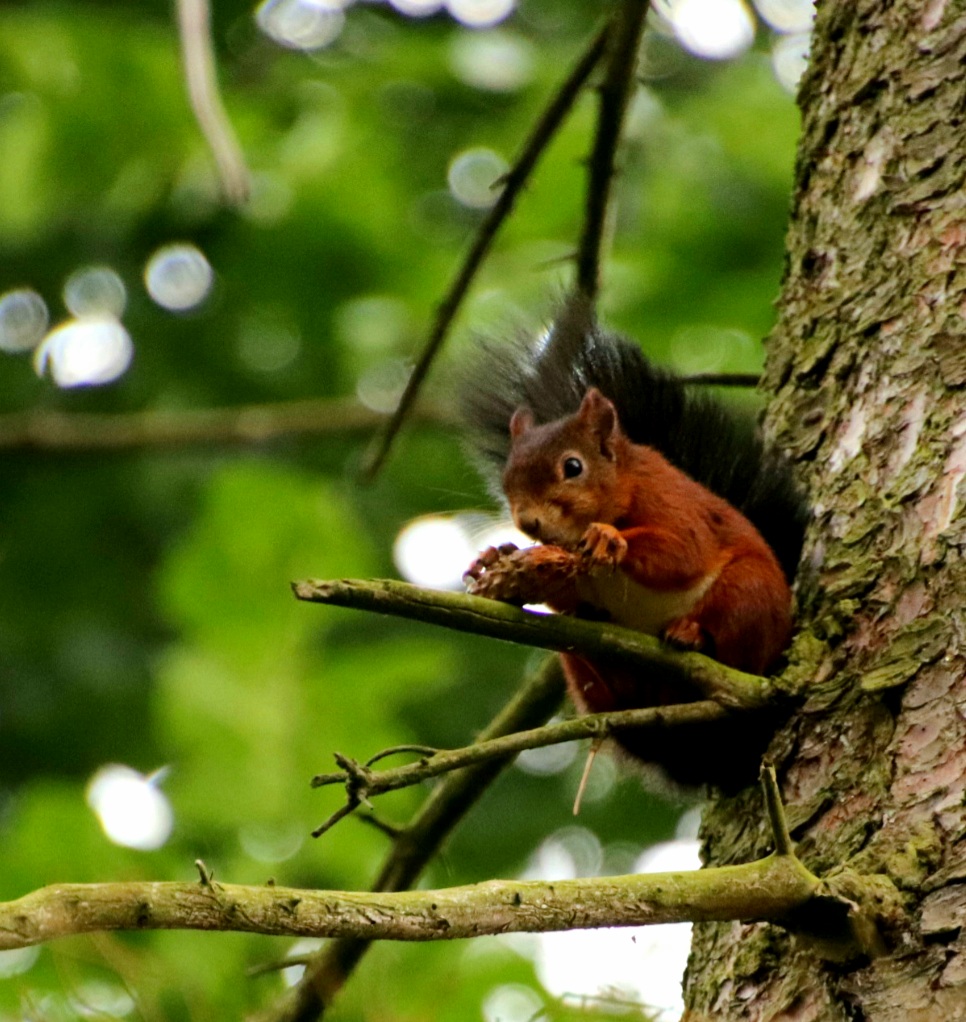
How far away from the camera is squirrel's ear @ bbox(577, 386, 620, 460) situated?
245cm

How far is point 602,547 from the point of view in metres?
2.04

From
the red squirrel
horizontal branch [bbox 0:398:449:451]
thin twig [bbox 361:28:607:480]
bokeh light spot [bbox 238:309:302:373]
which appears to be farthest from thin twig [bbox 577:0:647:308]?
bokeh light spot [bbox 238:309:302:373]

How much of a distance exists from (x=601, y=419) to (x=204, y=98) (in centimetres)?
106

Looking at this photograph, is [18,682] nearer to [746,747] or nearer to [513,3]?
[513,3]

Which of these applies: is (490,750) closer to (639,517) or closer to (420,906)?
(420,906)

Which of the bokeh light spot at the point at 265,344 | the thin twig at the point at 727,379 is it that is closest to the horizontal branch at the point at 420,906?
the thin twig at the point at 727,379

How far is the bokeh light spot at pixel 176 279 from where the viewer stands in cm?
661

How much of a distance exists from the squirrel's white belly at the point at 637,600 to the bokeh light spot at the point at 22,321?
5.21 m

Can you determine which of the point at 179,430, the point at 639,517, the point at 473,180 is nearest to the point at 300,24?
the point at 473,180

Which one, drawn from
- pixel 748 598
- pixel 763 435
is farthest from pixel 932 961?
pixel 763 435

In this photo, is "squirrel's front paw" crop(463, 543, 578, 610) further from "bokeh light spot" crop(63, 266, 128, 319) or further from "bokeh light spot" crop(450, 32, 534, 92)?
"bokeh light spot" crop(63, 266, 128, 319)

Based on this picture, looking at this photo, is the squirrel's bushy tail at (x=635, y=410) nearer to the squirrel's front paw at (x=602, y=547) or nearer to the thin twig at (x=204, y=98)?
the squirrel's front paw at (x=602, y=547)

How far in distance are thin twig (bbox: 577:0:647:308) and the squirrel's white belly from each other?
0.55m

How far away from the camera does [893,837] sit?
5.41 feet
